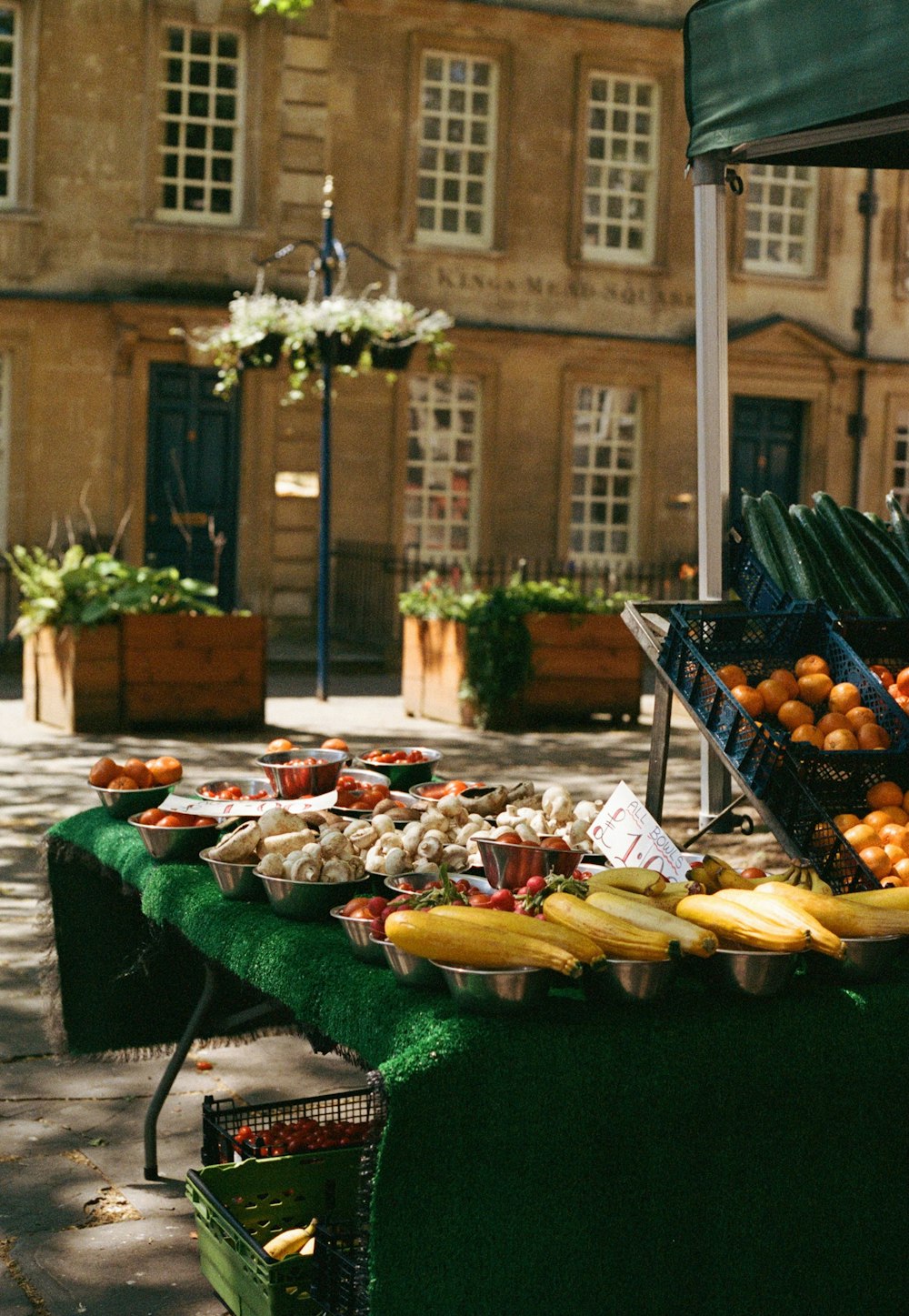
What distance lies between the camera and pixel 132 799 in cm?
418

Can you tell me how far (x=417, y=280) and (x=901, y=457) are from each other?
6.84 metres

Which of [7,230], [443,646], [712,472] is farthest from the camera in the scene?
[7,230]

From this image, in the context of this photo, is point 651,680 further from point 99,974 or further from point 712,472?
point 99,974

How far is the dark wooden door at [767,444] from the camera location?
20453 mm

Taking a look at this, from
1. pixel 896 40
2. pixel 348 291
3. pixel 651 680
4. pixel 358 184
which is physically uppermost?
pixel 358 184

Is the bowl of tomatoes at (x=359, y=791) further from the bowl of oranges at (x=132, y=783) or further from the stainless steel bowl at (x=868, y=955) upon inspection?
the stainless steel bowl at (x=868, y=955)

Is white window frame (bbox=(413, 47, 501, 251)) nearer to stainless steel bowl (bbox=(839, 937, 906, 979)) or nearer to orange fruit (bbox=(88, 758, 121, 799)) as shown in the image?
orange fruit (bbox=(88, 758, 121, 799))

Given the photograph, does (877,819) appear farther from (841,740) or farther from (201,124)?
(201,124)

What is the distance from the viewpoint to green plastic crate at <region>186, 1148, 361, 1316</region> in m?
3.10

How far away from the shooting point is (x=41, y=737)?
448 inches

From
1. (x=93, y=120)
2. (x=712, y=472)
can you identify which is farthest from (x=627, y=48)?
(x=712, y=472)

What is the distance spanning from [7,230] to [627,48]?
7.37 m

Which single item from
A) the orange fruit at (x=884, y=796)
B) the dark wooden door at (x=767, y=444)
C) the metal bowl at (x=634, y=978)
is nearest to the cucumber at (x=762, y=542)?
the orange fruit at (x=884, y=796)

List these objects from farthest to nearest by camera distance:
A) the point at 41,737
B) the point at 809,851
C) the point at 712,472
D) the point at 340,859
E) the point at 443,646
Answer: the point at 443,646
the point at 41,737
the point at 712,472
the point at 809,851
the point at 340,859
